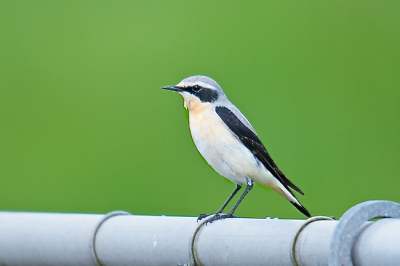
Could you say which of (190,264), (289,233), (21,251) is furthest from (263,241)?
(21,251)

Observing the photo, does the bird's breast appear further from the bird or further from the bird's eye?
the bird's eye

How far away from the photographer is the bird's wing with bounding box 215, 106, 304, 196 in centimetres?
256

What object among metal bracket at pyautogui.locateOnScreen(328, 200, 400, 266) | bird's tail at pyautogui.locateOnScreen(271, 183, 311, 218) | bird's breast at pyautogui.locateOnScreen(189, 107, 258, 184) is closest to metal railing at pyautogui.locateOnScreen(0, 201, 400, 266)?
metal bracket at pyautogui.locateOnScreen(328, 200, 400, 266)

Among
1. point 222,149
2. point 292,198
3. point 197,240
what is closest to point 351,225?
point 197,240

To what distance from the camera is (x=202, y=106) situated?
263 centimetres

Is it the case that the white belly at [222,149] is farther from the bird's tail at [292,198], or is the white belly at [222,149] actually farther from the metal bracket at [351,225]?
the metal bracket at [351,225]

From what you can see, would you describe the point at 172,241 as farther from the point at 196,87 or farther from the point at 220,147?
the point at 196,87

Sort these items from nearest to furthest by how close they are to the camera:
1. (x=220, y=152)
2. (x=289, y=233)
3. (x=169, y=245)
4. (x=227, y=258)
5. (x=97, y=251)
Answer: (x=289, y=233) < (x=227, y=258) < (x=169, y=245) < (x=97, y=251) < (x=220, y=152)

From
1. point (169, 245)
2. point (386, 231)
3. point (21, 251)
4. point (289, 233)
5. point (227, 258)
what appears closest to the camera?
point (386, 231)

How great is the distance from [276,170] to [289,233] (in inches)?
56.3

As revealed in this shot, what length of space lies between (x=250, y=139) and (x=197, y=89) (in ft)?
1.26

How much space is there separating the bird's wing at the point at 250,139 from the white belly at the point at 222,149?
2 cm

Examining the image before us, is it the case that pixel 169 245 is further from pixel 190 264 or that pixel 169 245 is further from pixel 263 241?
pixel 263 241

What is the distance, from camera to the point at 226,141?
2504mm
